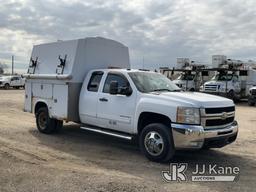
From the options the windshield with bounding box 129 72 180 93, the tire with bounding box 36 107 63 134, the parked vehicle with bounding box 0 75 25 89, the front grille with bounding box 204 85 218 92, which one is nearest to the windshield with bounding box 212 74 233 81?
the front grille with bounding box 204 85 218 92

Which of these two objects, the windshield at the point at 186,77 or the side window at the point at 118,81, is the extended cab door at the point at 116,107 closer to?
the side window at the point at 118,81

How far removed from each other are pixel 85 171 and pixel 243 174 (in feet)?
9.72

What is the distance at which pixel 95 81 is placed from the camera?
10.2 metres

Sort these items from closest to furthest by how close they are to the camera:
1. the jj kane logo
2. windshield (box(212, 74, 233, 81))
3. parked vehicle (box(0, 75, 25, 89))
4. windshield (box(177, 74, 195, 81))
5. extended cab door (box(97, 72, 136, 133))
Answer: the jj kane logo < extended cab door (box(97, 72, 136, 133)) < windshield (box(212, 74, 233, 81)) < windshield (box(177, 74, 195, 81)) < parked vehicle (box(0, 75, 25, 89))

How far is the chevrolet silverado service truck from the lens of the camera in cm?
792

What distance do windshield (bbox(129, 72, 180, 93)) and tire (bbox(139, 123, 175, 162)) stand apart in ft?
3.24

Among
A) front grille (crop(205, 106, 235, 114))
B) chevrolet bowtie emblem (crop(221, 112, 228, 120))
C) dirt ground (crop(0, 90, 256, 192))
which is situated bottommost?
dirt ground (crop(0, 90, 256, 192))

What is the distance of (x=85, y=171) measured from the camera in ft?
24.2

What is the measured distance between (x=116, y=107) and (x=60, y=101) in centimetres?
220

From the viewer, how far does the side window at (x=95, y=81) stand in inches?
398

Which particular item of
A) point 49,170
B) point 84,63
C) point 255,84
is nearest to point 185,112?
point 49,170

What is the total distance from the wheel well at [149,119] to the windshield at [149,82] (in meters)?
Answer: 0.56

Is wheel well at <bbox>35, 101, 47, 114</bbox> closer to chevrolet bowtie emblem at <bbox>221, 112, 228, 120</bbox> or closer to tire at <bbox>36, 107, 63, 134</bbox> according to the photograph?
tire at <bbox>36, 107, 63, 134</bbox>

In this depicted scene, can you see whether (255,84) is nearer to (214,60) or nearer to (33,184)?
(214,60)
